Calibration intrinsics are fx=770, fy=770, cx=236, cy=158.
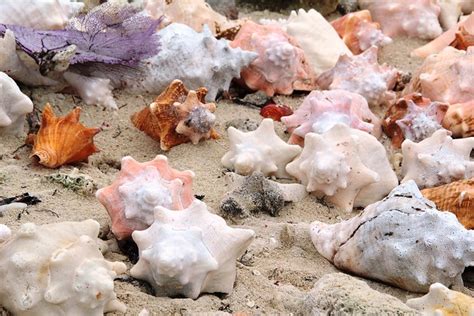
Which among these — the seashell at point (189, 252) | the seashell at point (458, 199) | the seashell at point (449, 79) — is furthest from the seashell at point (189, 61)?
the seashell at point (189, 252)

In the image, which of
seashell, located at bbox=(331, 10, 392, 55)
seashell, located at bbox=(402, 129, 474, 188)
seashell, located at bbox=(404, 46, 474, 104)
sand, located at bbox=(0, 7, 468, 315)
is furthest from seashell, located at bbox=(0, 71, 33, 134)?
seashell, located at bbox=(331, 10, 392, 55)

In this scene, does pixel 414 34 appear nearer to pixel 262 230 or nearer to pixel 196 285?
pixel 262 230

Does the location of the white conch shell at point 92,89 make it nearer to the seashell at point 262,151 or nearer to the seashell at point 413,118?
the seashell at point 262,151

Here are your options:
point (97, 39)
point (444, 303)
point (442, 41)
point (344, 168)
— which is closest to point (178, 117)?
point (97, 39)

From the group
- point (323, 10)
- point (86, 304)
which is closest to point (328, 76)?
point (323, 10)

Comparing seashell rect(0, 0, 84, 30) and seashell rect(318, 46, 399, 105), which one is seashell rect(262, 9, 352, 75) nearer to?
seashell rect(318, 46, 399, 105)
